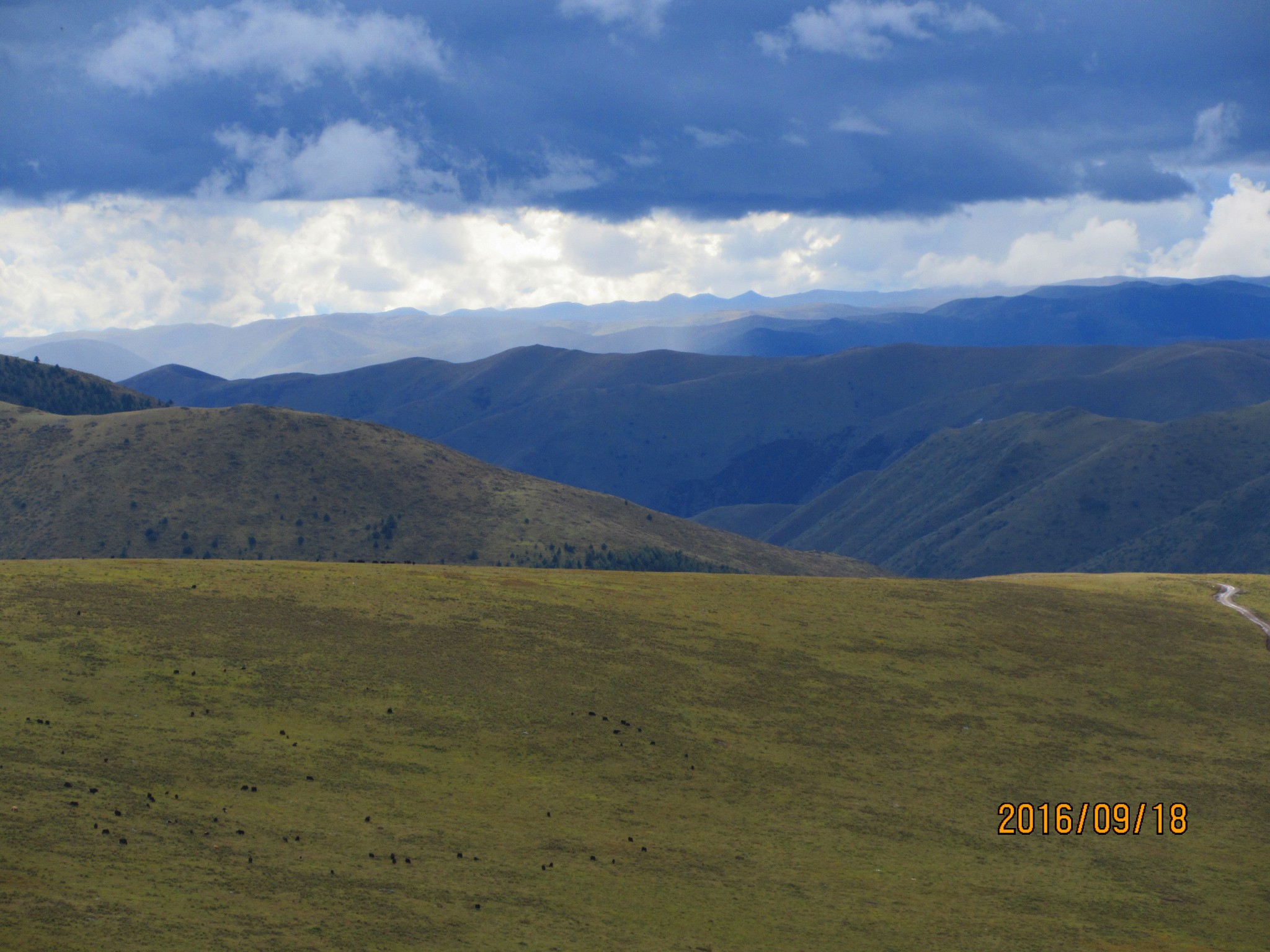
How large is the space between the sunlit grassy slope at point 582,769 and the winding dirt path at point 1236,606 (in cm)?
725

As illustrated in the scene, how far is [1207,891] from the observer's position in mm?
45312

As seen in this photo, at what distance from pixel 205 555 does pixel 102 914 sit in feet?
585

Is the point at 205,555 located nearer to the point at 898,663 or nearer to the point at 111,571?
the point at 111,571

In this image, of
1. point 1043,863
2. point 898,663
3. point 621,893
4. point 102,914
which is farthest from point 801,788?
point 102,914

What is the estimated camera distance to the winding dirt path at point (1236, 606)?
85.5m
